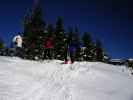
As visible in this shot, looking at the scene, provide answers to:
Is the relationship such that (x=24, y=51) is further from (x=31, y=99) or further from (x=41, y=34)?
(x=31, y=99)

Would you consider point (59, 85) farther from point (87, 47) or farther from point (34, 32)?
point (87, 47)

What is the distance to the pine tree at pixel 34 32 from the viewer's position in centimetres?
3497

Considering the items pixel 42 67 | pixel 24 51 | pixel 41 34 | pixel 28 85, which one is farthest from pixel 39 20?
pixel 28 85

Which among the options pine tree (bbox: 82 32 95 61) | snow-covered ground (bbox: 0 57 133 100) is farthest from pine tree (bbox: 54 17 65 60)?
snow-covered ground (bbox: 0 57 133 100)

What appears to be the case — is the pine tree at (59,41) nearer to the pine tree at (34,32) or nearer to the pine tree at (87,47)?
the pine tree at (34,32)

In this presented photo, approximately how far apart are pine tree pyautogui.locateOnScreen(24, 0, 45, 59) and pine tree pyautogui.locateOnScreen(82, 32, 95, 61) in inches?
514

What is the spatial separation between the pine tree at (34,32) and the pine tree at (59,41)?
4.26 m

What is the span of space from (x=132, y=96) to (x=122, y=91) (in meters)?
0.46

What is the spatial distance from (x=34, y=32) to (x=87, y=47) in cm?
1548

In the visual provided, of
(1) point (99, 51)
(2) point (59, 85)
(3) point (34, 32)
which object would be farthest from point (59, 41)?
(2) point (59, 85)

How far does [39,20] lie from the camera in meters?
37.2

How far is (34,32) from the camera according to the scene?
36.5 metres

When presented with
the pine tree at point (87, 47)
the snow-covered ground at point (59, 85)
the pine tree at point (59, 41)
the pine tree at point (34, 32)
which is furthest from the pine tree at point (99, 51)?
the snow-covered ground at point (59, 85)

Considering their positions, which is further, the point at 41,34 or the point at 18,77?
the point at 41,34
